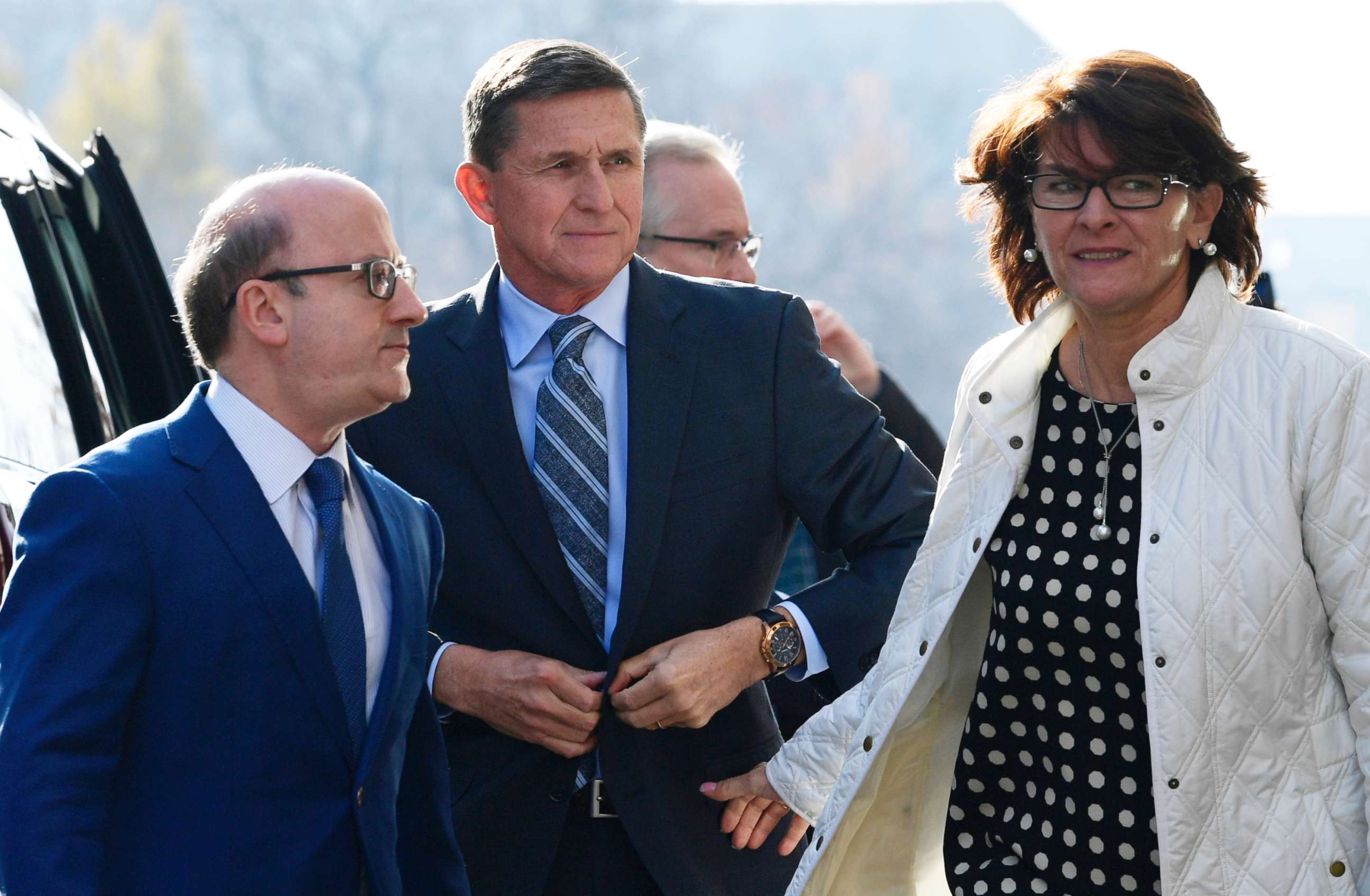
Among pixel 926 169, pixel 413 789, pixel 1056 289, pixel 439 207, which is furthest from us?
pixel 926 169

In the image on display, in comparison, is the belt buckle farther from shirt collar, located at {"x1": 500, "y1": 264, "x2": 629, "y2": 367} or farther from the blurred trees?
the blurred trees

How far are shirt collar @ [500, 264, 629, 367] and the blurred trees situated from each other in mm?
39705

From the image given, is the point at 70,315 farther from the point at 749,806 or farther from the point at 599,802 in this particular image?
the point at 749,806

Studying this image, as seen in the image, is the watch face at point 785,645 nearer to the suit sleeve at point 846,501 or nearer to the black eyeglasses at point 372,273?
the suit sleeve at point 846,501

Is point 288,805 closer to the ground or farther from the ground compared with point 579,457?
closer to the ground

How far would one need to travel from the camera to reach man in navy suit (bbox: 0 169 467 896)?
6.80ft

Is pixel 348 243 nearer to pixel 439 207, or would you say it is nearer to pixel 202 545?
pixel 202 545

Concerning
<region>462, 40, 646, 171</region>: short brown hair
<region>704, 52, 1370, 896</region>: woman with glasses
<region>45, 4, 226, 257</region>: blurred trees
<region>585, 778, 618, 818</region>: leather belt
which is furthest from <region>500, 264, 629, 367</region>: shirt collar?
<region>45, 4, 226, 257</region>: blurred trees

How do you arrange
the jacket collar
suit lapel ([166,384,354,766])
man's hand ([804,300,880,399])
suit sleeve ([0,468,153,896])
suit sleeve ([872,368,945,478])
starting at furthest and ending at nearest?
suit sleeve ([872,368,945,478]) → man's hand ([804,300,880,399]) → the jacket collar → suit lapel ([166,384,354,766]) → suit sleeve ([0,468,153,896])

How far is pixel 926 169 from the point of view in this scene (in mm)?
46812

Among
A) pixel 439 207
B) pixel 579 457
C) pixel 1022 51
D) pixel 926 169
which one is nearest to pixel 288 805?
pixel 579 457

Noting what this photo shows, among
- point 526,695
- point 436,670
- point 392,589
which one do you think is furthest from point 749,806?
point 392,589

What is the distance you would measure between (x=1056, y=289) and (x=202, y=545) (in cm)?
162

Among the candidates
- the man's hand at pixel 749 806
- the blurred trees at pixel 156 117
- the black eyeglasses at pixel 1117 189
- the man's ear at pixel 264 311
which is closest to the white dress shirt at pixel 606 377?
the man's hand at pixel 749 806
